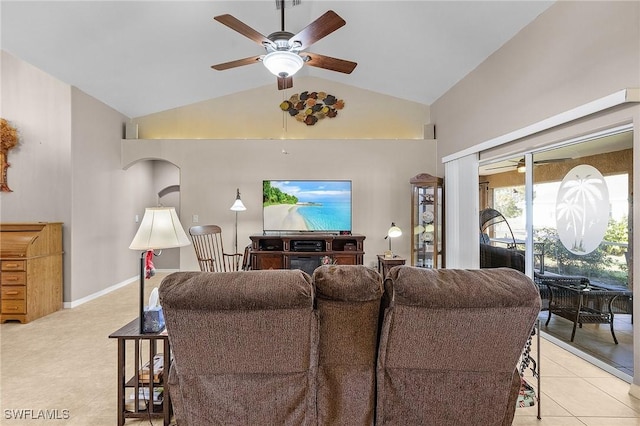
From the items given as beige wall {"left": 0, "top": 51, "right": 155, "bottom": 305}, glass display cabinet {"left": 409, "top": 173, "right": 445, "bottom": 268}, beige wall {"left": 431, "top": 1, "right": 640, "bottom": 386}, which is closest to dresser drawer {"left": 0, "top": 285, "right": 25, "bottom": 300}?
beige wall {"left": 0, "top": 51, "right": 155, "bottom": 305}

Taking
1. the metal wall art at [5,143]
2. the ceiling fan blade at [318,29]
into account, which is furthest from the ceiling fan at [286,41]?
the metal wall art at [5,143]

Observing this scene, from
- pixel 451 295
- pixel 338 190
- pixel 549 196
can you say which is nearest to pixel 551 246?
pixel 549 196

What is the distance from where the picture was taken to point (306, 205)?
17.3 feet

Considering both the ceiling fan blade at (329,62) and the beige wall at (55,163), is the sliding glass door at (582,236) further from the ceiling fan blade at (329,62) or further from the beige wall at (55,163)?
the beige wall at (55,163)

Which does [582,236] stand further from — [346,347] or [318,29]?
[318,29]

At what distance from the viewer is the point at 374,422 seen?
4.99 feet

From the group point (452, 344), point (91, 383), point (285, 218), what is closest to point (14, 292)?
point (91, 383)

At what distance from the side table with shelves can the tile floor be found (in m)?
0.07

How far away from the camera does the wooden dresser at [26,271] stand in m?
3.68

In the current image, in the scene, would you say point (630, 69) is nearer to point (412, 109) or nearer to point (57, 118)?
point (412, 109)

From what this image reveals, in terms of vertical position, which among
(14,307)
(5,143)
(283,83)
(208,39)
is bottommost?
(14,307)

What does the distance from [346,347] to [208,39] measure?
158 inches

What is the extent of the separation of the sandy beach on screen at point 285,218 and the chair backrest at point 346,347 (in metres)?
3.79

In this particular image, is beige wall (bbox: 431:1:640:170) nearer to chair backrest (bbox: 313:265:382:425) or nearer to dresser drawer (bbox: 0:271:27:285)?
chair backrest (bbox: 313:265:382:425)
